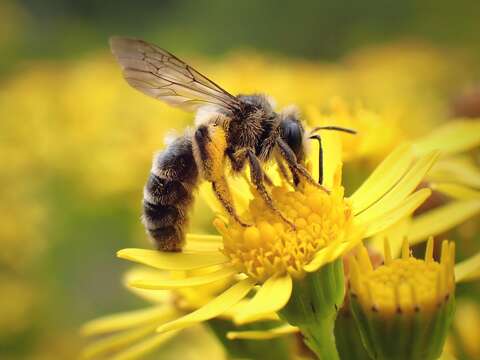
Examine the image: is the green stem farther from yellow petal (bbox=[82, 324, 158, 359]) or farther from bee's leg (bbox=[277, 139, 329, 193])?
yellow petal (bbox=[82, 324, 158, 359])

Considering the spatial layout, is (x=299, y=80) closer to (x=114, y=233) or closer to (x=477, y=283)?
(x=114, y=233)

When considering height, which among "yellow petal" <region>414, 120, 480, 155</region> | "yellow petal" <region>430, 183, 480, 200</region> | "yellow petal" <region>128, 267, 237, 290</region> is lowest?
"yellow petal" <region>128, 267, 237, 290</region>

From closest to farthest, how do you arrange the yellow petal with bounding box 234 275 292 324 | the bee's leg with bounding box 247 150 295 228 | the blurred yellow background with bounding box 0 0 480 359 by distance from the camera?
the yellow petal with bounding box 234 275 292 324, the bee's leg with bounding box 247 150 295 228, the blurred yellow background with bounding box 0 0 480 359

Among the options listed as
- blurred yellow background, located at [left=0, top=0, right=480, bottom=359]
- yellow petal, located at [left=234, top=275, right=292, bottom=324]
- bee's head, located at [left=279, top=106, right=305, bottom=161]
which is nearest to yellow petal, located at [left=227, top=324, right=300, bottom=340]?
yellow petal, located at [left=234, top=275, right=292, bottom=324]

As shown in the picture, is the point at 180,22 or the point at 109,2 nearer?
the point at 180,22

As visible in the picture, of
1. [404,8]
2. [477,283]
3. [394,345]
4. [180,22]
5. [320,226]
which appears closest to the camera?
[394,345]

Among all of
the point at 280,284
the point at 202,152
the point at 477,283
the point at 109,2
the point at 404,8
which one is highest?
the point at 109,2

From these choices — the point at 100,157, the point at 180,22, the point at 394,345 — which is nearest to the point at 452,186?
the point at 394,345
